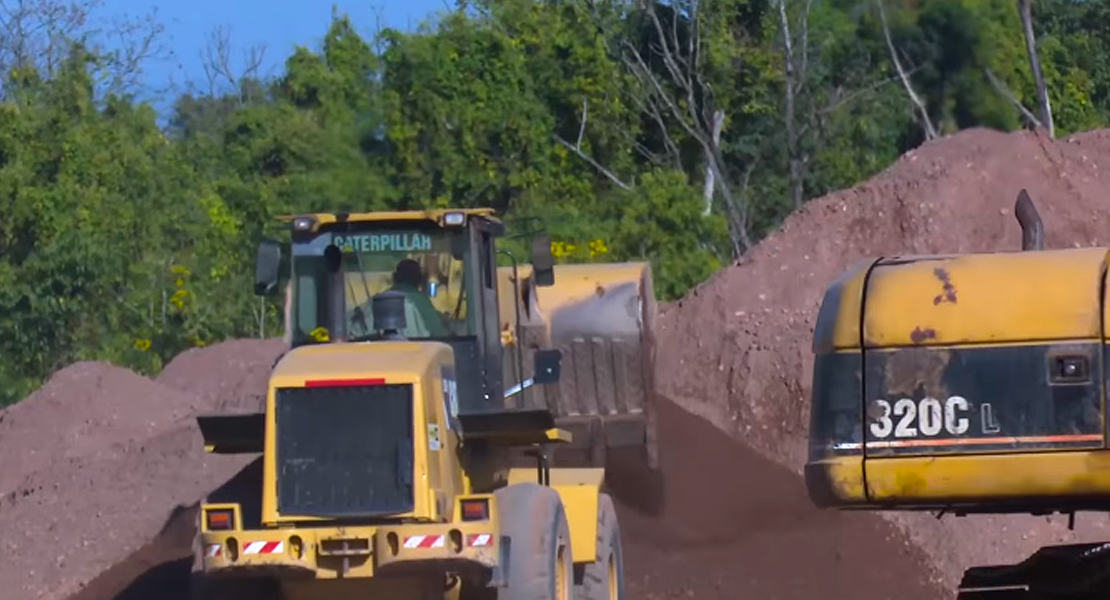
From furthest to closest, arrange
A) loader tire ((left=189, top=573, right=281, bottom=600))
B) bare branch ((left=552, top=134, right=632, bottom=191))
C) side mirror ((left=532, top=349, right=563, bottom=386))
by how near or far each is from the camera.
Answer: bare branch ((left=552, top=134, right=632, bottom=191)) → side mirror ((left=532, top=349, right=563, bottom=386)) → loader tire ((left=189, top=573, right=281, bottom=600))

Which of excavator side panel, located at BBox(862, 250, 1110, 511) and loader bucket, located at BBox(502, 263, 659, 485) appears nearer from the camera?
excavator side panel, located at BBox(862, 250, 1110, 511)

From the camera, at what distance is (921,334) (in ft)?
17.9

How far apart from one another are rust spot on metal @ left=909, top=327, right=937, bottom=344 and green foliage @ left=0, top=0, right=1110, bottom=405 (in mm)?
16553

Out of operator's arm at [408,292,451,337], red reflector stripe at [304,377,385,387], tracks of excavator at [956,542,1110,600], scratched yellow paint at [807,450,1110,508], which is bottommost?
tracks of excavator at [956,542,1110,600]

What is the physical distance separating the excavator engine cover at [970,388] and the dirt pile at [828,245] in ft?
34.6

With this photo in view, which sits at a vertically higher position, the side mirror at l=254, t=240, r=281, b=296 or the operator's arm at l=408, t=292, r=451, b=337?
the side mirror at l=254, t=240, r=281, b=296

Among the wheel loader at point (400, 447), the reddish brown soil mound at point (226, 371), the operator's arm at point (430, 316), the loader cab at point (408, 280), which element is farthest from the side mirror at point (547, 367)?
the reddish brown soil mound at point (226, 371)

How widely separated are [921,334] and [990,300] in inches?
8.6

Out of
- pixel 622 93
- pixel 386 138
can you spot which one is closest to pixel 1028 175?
pixel 622 93

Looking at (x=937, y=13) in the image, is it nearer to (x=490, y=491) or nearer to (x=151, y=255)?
(x=151, y=255)

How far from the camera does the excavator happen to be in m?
5.35

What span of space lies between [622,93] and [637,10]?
4.46 feet

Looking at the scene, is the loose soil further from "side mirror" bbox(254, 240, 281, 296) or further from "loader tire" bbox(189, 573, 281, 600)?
"loader tire" bbox(189, 573, 281, 600)

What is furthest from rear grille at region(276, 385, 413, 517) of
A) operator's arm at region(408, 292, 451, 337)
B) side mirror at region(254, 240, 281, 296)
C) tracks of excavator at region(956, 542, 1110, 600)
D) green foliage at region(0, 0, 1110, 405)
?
green foliage at region(0, 0, 1110, 405)
